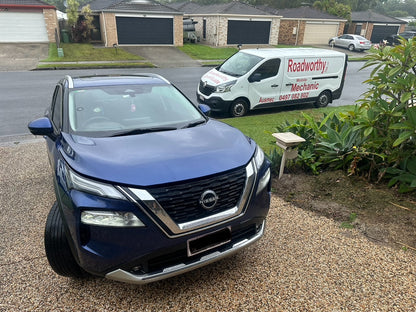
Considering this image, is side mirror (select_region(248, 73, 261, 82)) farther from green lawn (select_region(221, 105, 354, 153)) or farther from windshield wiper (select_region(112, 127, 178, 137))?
windshield wiper (select_region(112, 127, 178, 137))

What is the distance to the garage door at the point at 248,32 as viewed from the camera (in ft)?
93.5

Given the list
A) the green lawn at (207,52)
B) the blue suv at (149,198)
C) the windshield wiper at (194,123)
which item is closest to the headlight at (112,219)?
the blue suv at (149,198)

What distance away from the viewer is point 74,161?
2.43m

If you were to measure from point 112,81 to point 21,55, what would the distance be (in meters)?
20.5

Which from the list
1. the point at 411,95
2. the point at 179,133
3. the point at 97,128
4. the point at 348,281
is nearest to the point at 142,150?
the point at 179,133

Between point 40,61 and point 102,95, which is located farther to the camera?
point 40,61

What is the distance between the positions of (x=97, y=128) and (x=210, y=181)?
144cm

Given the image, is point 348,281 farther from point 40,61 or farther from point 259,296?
point 40,61

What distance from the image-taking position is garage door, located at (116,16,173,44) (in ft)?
80.7

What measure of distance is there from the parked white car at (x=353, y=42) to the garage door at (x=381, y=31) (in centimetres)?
999

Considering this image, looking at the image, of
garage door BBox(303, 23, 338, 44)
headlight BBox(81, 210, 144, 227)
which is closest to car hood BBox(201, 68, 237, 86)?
headlight BBox(81, 210, 144, 227)

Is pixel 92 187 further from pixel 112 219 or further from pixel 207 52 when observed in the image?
pixel 207 52

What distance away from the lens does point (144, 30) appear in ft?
82.7

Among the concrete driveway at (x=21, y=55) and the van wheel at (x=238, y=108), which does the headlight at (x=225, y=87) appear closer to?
the van wheel at (x=238, y=108)
